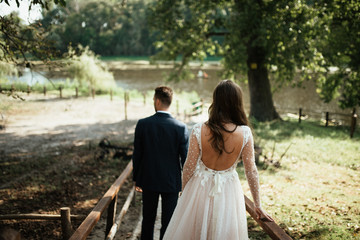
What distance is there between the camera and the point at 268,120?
1453 cm

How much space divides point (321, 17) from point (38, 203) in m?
11.3

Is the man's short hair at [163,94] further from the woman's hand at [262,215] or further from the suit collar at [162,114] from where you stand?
the woman's hand at [262,215]

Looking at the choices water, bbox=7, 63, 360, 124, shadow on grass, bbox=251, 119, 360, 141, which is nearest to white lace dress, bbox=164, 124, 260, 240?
shadow on grass, bbox=251, 119, 360, 141

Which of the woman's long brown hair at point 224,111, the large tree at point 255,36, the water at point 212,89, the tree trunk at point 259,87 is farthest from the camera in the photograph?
the water at point 212,89

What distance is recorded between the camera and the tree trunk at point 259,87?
13820 mm

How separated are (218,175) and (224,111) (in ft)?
1.79

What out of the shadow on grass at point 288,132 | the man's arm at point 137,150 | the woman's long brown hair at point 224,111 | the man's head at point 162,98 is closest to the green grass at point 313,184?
the shadow on grass at point 288,132

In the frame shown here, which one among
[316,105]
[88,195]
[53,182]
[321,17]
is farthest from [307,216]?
[316,105]

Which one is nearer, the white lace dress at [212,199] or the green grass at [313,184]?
the white lace dress at [212,199]

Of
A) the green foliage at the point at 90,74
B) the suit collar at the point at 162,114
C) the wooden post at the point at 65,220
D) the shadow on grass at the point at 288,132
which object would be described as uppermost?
the green foliage at the point at 90,74

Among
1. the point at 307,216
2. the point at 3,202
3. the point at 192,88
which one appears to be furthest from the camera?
the point at 192,88

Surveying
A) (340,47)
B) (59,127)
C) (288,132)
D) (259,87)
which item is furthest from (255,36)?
(59,127)

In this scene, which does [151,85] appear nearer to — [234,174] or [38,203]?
[38,203]

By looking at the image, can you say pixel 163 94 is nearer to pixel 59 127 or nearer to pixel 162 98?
pixel 162 98
